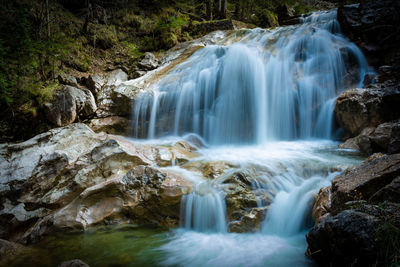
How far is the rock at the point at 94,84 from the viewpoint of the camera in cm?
869

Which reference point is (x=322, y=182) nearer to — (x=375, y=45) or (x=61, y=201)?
(x=61, y=201)

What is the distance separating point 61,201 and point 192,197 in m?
2.81

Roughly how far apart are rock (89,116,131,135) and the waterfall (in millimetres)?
403

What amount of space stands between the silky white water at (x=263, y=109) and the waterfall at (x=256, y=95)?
1.5 inches

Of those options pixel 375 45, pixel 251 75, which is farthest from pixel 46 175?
pixel 375 45

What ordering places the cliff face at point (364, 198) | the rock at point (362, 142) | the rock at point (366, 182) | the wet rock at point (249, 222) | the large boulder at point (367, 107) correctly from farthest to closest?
the large boulder at point (367, 107), the rock at point (362, 142), the wet rock at point (249, 222), the rock at point (366, 182), the cliff face at point (364, 198)

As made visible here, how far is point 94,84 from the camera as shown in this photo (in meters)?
8.77

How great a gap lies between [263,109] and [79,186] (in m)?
6.71

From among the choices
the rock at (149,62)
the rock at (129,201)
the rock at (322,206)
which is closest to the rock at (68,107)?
the rock at (149,62)

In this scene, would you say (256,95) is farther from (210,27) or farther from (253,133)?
(210,27)

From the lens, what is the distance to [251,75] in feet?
29.7

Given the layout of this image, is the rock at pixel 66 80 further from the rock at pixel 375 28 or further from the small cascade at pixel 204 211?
the rock at pixel 375 28

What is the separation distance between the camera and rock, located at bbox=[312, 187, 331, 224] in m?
3.18

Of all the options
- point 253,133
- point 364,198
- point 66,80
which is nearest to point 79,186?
point 364,198
